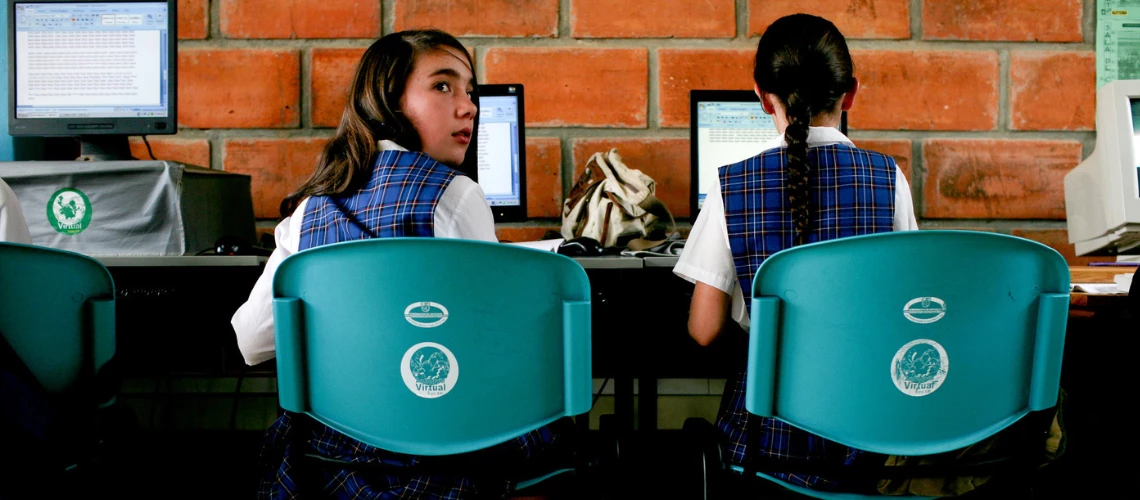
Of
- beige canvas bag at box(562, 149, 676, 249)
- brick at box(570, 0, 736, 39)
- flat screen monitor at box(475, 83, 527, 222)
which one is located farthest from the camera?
brick at box(570, 0, 736, 39)

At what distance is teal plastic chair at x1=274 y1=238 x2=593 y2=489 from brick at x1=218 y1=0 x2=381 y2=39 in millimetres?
1317

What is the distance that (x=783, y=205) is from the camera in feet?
3.29

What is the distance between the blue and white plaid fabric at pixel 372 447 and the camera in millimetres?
844

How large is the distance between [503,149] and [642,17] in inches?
21.6

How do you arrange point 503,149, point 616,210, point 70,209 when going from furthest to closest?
point 503,149 → point 616,210 → point 70,209

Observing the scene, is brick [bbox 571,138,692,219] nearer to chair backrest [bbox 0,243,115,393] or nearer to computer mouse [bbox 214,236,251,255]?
computer mouse [bbox 214,236,251,255]

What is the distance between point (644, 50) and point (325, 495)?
4.55 ft

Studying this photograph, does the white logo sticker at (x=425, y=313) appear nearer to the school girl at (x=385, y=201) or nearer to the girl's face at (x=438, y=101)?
the school girl at (x=385, y=201)

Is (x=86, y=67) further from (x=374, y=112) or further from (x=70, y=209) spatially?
(x=374, y=112)

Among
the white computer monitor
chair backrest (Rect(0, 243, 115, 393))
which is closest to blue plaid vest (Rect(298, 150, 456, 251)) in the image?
chair backrest (Rect(0, 243, 115, 393))

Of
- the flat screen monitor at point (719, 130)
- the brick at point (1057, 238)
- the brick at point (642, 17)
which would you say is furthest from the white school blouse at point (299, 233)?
the brick at point (1057, 238)

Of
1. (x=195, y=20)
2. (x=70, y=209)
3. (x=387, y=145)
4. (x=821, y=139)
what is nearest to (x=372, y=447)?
(x=387, y=145)

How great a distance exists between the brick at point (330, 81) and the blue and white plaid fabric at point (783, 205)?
4.05ft

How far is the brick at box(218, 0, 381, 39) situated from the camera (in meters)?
1.90
